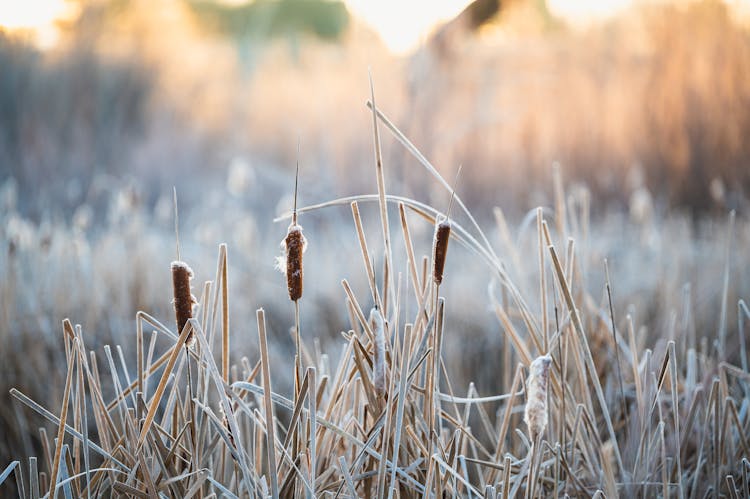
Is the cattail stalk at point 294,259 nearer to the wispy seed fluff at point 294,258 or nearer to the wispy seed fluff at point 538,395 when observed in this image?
the wispy seed fluff at point 294,258

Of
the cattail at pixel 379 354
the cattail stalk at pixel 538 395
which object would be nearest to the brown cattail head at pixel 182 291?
the cattail at pixel 379 354

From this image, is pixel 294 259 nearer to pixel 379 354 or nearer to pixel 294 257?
pixel 294 257

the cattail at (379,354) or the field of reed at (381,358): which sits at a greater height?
the cattail at (379,354)

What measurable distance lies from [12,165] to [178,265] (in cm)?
437

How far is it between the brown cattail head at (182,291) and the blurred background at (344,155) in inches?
20.4

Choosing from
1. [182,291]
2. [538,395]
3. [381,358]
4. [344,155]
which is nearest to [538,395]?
[538,395]

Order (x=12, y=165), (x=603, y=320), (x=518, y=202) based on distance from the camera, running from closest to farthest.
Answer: (x=603, y=320)
(x=518, y=202)
(x=12, y=165)

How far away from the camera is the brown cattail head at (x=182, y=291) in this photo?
0.59m

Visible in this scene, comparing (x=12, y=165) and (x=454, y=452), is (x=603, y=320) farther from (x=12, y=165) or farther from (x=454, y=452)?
(x=12, y=165)

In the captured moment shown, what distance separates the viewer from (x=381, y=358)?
616 millimetres

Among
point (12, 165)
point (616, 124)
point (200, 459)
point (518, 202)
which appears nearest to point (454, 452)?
point (200, 459)

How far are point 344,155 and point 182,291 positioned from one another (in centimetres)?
368

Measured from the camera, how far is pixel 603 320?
1.05 meters

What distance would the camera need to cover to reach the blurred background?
196cm
